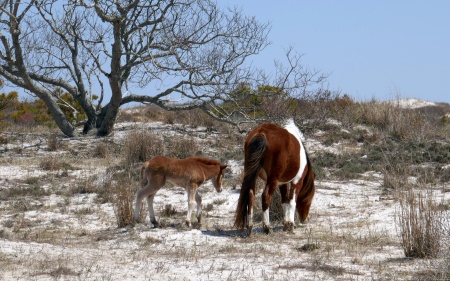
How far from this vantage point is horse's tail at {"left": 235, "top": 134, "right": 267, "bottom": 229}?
33.1 feet

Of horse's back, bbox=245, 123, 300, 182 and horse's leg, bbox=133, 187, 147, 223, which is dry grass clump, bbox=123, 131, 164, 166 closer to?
horse's leg, bbox=133, 187, 147, 223

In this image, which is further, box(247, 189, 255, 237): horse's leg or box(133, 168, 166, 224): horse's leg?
box(133, 168, 166, 224): horse's leg

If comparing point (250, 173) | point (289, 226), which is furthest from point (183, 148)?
point (250, 173)

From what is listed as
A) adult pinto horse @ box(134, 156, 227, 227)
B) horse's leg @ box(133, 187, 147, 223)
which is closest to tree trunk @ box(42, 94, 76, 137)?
horse's leg @ box(133, 187, 147, 223)

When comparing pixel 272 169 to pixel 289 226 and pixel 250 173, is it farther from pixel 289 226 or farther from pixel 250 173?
pixel 289 226

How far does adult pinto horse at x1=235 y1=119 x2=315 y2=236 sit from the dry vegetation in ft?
1.10

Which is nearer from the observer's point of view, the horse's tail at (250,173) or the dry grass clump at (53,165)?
the horse's tail at (250,173)

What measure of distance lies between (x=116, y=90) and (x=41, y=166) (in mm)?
5939

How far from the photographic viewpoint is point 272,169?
10320 mm

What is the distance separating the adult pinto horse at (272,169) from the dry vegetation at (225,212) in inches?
13.2

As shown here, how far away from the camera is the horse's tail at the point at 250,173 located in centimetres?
1009

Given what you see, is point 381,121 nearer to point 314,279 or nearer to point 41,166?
point 41,166

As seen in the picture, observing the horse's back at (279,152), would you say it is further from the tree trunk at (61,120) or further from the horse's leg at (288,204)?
the tree trunk at (61,120)

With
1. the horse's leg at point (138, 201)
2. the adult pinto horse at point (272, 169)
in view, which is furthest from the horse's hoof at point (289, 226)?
the horse's leg at point (138, 201)
